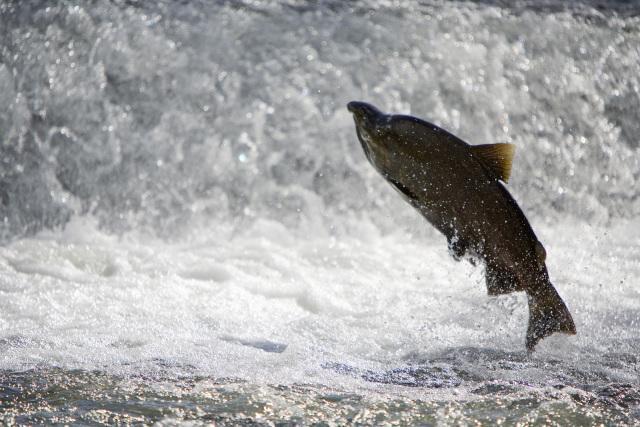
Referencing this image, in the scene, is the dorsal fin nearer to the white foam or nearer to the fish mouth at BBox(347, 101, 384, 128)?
the fish mouth at BBox(347, 101, 384, 128)

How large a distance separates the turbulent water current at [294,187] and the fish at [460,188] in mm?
364

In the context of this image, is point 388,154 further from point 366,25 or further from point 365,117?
point 366,25

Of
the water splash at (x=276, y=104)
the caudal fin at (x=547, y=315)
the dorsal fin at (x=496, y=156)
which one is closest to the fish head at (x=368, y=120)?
the dorsal fin at (x=496, y=156)

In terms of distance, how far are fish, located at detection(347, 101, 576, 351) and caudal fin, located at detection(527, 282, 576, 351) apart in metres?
0.03

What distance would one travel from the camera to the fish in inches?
102

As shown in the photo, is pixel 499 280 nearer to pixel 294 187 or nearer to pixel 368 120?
pixel 368 120

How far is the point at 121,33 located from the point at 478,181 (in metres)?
3.69

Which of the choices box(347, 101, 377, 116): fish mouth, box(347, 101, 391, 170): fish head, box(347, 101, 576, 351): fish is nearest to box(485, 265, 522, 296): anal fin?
box(347, 101, 576, 351): fish

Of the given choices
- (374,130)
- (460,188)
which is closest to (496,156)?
(460,188)

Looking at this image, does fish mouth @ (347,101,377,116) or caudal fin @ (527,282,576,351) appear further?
caudal fin @ (527,282,576,351)

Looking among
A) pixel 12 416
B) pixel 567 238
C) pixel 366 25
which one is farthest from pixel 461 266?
pixel 12 416

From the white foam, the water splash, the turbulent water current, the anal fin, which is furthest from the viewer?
the water splash

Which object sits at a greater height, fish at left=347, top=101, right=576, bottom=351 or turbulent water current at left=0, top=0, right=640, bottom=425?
fish at left=347, top=101, right=576, bottom=351

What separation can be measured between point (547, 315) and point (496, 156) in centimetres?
53
